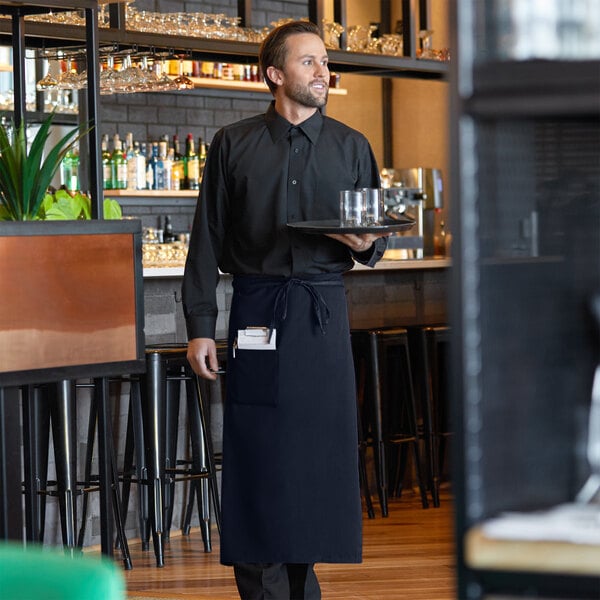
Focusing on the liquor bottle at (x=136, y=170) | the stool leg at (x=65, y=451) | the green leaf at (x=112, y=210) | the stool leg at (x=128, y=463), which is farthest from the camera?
the liquor bottle at (x=136, y=170)

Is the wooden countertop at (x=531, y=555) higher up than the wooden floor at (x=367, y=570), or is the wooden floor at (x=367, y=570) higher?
the wooden countertop at (x=531, y=555)

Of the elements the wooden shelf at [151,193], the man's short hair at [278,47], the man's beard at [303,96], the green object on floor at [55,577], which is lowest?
the green object on floor at [55,577]

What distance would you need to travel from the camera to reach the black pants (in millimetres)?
3326

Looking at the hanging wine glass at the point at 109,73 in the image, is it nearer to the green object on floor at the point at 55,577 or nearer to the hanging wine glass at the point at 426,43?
the hanging wine glass at the point at 426,43

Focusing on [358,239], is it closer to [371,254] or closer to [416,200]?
[371,254]

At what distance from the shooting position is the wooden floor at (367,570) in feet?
13.6

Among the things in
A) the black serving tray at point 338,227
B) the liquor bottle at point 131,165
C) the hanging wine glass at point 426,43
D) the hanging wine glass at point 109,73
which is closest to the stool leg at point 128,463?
the hanging wine glass at point 109,73

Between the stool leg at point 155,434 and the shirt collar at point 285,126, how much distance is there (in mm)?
1527

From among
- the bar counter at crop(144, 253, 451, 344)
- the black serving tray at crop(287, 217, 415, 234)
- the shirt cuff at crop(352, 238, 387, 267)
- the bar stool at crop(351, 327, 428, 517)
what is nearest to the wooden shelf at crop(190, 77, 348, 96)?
the bar counter at crop(144, 253, 451, 344)

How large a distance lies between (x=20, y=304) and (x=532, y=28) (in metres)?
2.12

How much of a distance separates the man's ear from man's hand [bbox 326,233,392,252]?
1.54 ft

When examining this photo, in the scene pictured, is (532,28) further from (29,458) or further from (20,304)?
(29,458)

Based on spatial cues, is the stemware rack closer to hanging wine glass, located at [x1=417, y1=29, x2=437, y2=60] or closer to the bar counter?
hanging wine glass, located at [x1=417, y1=29, x2=437, y2=60]

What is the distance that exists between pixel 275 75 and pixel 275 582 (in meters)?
1.37
